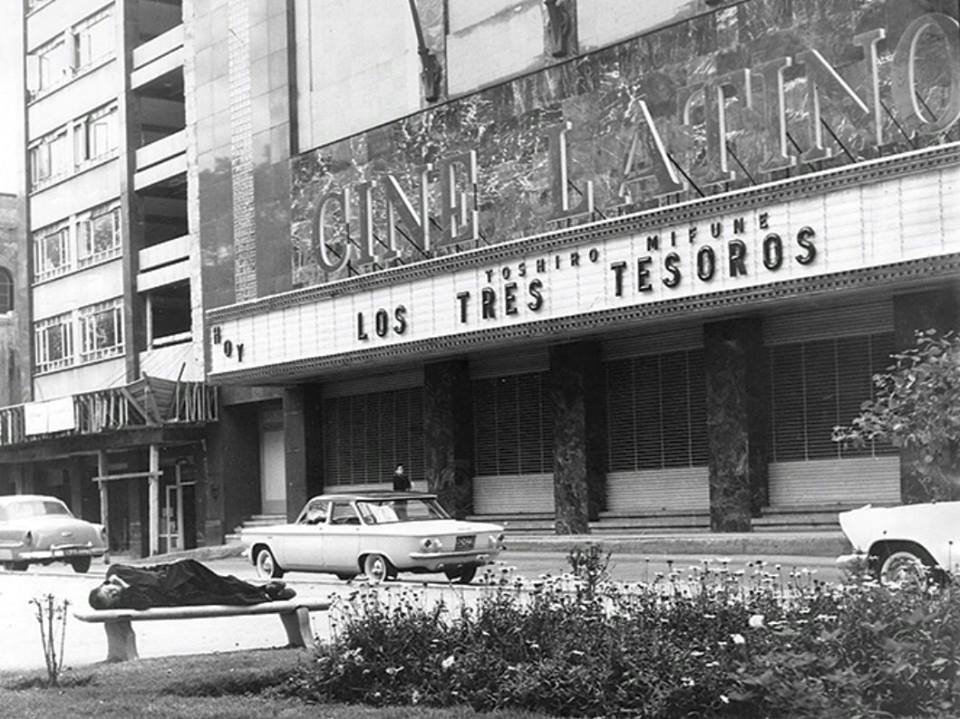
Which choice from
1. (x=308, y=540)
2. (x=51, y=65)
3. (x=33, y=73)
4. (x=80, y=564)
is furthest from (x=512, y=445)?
(x=33, y=73)

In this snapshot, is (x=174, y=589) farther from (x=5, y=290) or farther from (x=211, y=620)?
(x=5, y=290)

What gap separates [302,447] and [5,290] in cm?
3359

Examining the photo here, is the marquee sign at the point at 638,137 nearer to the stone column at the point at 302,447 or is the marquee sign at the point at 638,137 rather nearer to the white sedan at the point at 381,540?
the stone column at the point at 302,447

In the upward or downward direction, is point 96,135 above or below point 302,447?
above

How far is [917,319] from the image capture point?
84.2 feet

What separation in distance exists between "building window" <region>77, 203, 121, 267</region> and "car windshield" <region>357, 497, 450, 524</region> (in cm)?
2924

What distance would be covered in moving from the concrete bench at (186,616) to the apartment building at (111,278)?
97.4 ft

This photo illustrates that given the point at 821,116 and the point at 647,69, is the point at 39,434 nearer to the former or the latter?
the point at 647,69

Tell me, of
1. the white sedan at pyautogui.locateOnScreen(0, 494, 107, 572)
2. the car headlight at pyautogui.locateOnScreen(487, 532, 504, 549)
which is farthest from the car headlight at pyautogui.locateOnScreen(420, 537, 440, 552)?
the white sedan at pyautogui.locateOnScreen(0, 494, 107, 572)

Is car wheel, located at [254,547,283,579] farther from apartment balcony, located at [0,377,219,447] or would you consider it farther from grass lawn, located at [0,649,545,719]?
apartment balcony, located at [0,377,219,447]

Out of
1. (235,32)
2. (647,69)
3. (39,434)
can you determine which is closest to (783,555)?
(647,69)

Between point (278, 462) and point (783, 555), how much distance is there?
20.4 metres

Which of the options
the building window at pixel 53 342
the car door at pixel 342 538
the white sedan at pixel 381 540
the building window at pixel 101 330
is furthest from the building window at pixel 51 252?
the car door at pixel 342 538

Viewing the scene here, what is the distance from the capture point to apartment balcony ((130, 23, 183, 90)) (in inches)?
1921
